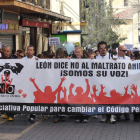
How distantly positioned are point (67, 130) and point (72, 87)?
1.15 meters

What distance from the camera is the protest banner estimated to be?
858cm

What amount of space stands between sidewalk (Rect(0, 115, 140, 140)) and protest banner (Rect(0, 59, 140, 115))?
329 millimetres

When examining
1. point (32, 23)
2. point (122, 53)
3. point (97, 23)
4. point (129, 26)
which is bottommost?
point (122, 53)

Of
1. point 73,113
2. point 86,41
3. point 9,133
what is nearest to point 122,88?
point 73,113

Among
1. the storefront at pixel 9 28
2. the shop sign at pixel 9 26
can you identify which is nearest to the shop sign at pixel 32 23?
the storefront at pixel 9 28

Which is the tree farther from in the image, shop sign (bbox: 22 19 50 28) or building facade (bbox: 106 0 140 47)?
shop sign (bbox: 22 19 50 28)

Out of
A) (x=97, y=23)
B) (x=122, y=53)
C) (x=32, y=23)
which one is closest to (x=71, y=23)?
(x=97, y=23)

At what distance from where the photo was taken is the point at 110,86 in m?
8.62

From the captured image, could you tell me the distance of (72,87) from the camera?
8.66 m

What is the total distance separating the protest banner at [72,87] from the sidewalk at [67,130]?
0.33 metres

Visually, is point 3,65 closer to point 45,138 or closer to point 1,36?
point 45,138

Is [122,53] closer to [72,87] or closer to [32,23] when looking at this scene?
[72,87]

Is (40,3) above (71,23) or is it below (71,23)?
below

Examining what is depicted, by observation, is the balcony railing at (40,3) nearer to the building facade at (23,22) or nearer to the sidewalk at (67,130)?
the building facade at (23,22)
